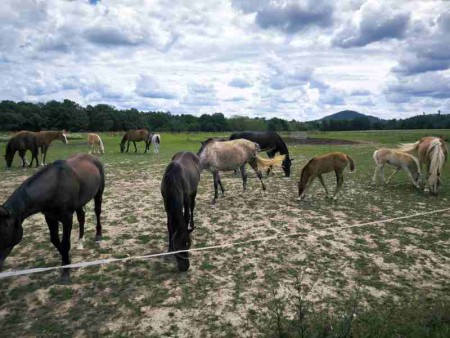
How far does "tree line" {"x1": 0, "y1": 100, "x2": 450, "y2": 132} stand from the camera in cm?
7238

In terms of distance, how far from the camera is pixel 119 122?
84.4 m

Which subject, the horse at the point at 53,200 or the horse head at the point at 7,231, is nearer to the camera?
the horse head at the point at 7,231

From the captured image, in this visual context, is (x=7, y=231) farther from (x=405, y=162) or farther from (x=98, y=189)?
(x=405, y=162)

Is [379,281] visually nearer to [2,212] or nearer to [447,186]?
[2,212]

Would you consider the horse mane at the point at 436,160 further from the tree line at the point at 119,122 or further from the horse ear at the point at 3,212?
the tree line at the point at 119,122

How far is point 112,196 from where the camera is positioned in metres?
9.68

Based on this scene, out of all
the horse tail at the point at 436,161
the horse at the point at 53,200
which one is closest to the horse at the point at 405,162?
the horse tail at the point at 436,161

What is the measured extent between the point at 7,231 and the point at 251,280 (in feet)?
10.8

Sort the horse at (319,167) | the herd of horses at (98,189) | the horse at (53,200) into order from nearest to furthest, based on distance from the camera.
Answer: the horse at (53,200) → the herd of horses at (98,189) → the horse at (319,167)

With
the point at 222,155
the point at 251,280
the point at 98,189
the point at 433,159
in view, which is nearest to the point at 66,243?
the point at 98,189

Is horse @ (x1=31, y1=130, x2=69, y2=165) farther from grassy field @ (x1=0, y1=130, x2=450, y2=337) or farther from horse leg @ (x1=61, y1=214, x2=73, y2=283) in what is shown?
horse leg @ (x1=61, y1=214, x2=73, y2=283)

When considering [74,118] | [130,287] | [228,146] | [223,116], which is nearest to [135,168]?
[228,146]

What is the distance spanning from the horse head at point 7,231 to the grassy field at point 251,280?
32.3 inches

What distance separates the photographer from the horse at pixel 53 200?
3.76 metres
